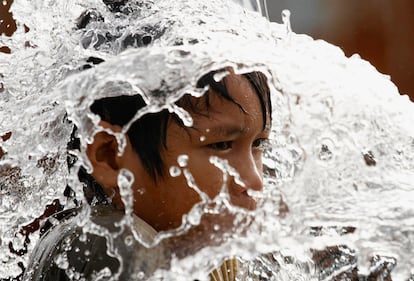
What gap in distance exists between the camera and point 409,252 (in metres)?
1.35

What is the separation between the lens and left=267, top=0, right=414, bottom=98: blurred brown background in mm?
3205

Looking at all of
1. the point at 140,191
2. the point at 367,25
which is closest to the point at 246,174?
the point at 140,191

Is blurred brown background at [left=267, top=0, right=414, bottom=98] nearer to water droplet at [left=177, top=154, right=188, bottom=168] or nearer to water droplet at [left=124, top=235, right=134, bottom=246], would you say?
water droplet at [left=177, top=154, right=188, bottom=168]

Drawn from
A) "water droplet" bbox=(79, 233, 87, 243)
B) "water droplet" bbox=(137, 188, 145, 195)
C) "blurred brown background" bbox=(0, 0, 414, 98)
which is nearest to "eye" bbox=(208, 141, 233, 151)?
"water droplet" bbox=(137, 188, 145, 195)

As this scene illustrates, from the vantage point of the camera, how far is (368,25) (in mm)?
3246

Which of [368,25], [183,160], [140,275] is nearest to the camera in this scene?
[140,275]

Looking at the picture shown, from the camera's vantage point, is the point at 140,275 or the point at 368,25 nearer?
the point at 140,275

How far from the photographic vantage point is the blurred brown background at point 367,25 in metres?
3.20

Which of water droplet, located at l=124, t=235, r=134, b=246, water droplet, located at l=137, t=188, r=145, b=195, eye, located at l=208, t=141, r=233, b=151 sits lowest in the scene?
water droplet, located at l=137, t=188, r=145, b=195

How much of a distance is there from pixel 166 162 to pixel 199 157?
0.05m

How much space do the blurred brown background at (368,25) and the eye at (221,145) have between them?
6.25ft

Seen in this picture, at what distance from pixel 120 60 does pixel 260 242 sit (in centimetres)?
31

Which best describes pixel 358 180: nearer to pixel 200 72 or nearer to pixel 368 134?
pixel 368 134

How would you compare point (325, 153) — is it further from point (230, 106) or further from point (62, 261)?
point (62, 261)
